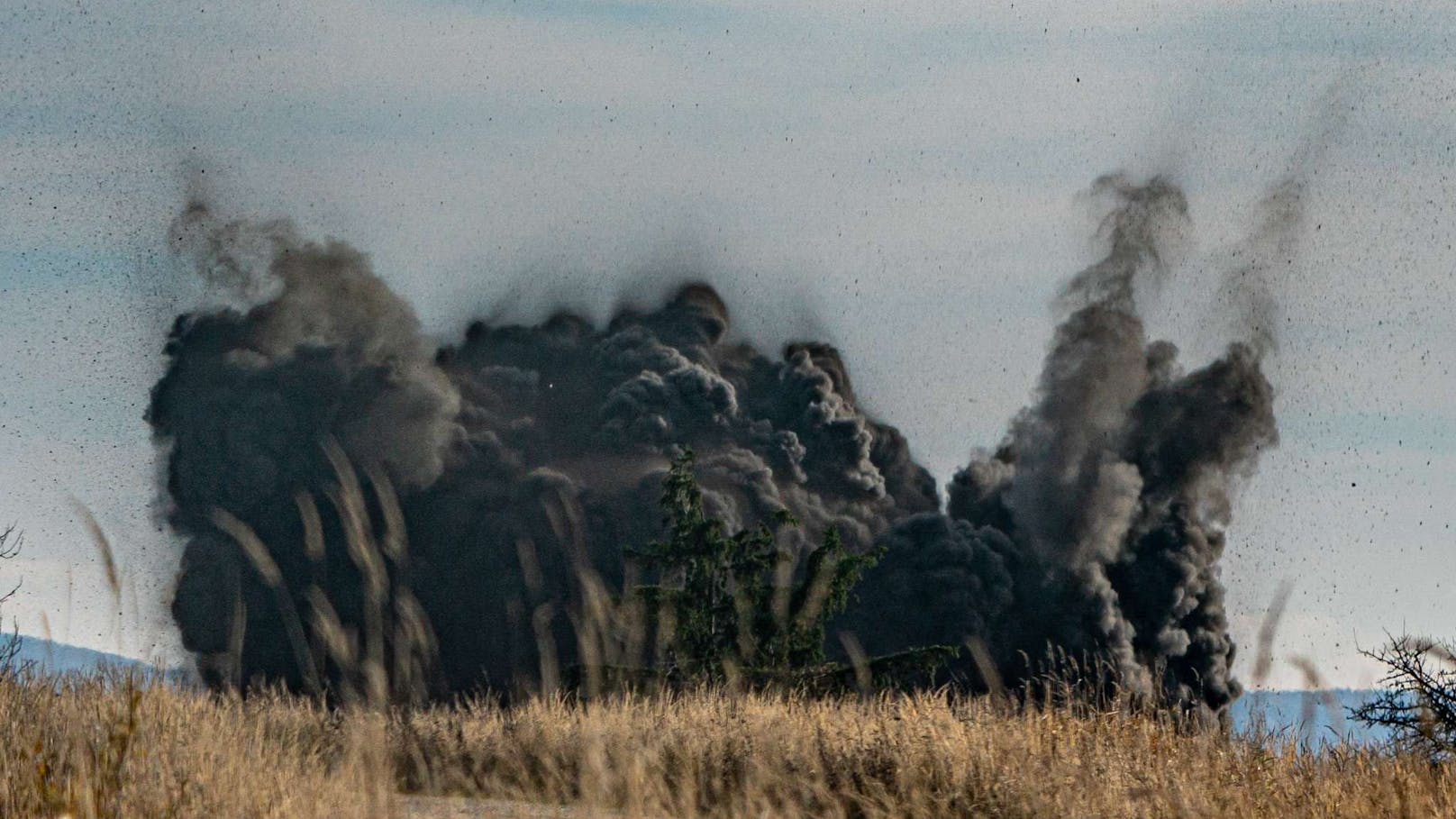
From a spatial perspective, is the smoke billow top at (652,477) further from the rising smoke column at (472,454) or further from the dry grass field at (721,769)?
the dry grass field at (721,769)

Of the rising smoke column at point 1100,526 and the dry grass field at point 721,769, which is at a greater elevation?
the rising smoke column at point 1100,526

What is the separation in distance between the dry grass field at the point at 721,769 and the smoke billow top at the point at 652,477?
52.5m

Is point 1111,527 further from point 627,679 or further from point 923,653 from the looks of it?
point 627,679

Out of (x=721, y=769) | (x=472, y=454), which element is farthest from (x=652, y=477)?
(x=721, y=769)

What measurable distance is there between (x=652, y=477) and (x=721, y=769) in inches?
2581

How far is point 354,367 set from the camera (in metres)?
80.0

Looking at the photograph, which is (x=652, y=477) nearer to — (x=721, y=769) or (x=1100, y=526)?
(x=1100, y=526)

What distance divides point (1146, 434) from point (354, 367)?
4078 centimetres

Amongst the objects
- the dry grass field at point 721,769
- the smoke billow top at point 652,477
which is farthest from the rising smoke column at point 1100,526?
the dry grass field at point 721,769

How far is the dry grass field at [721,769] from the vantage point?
31.2 feet

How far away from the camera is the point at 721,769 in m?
13.8

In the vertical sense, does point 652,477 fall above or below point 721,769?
above

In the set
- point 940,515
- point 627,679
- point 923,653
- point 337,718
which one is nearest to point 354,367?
point 940,515

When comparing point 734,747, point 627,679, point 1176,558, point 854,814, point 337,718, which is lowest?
point 854,814
